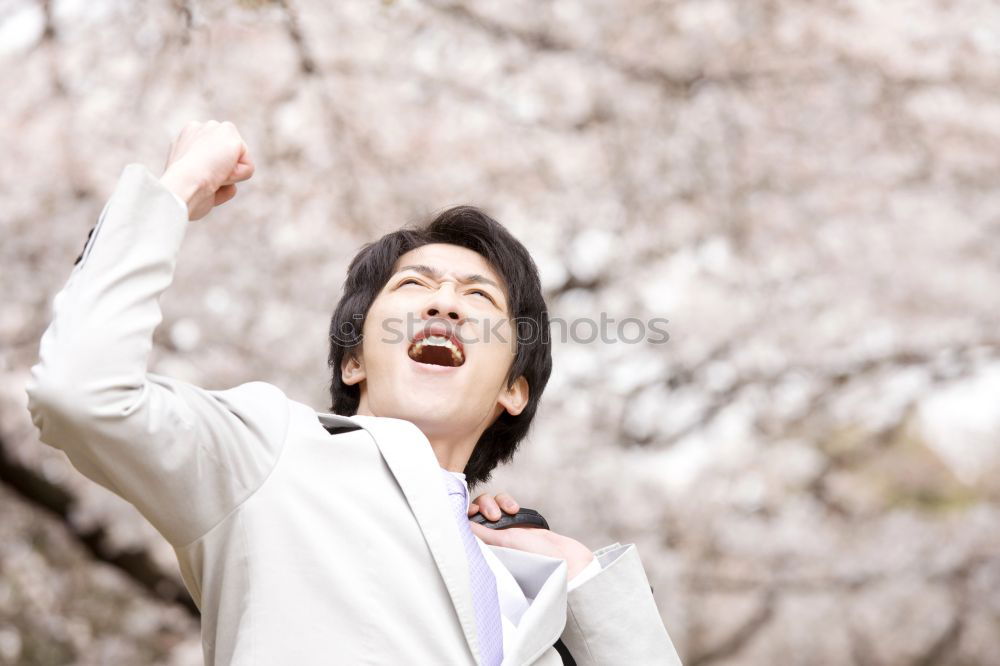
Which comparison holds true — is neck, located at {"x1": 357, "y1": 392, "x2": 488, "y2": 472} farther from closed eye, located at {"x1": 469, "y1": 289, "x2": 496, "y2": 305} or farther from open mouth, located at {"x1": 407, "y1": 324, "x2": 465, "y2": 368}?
closed eye, located at {"x1": 469, "y1": 289, "x2": 496, "y2": 305}

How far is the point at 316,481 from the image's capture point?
4.28 ft

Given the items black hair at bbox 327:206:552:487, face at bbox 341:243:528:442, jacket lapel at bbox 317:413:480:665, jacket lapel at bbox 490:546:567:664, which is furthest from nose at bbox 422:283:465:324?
jacket lapel at bbox 490:546:567:664

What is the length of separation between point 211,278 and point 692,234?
2.10 m

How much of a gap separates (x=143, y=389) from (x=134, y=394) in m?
0.02

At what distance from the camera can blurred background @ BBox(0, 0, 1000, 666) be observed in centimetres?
419

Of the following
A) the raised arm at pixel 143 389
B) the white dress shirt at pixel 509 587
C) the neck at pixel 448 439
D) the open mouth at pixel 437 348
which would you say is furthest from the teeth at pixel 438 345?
the raised arm at pixel 143 389

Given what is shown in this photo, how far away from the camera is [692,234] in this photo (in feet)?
15.1

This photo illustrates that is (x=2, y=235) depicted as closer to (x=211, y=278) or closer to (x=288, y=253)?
(x=211, y=278)

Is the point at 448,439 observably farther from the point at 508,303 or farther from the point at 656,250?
the point at 656,250

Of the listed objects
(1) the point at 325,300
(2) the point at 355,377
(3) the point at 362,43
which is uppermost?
(3) the point at 362,43

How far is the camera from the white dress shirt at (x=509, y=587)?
147 centimetres

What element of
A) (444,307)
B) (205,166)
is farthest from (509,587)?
(205,166)

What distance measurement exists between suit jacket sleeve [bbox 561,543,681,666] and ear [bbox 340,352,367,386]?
535 millimetres

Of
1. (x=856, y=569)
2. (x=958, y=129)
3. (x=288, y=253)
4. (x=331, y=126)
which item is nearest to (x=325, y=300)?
(x=288, y=253)
